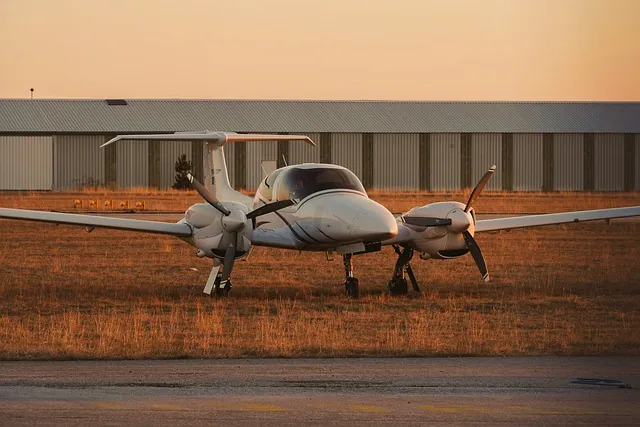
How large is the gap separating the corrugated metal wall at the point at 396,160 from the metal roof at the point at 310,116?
627 mm

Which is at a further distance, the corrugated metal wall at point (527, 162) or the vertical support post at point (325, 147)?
the vertical support post at point (325, 147)

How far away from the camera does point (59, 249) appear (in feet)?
131

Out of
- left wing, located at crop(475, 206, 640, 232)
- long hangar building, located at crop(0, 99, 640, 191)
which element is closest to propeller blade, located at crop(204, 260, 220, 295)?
left wing, located at crop(475, 206, 640, 232)

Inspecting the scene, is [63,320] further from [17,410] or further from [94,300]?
[17,410]

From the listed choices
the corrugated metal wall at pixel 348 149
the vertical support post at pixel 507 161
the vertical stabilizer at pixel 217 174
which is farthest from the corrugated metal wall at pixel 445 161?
the vertical stabilizer at pixel 217 174

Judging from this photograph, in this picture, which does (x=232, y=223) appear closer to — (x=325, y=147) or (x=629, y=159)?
(x=325, y=147)

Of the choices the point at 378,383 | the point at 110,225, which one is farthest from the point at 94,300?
the point at 378,383

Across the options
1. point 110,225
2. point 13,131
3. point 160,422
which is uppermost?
point 13,131

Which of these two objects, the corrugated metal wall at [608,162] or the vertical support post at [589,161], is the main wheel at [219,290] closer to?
the corrugated metal wall at [608,162]

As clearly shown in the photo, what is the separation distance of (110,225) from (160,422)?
1475 cm

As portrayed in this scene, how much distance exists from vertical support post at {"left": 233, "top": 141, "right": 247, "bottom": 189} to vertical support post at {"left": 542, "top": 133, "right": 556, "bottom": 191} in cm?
1898

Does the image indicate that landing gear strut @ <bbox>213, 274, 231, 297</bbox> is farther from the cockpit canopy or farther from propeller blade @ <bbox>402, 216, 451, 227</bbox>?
propeller blade @ <bbox>402, 216, 451, 227</bbox>

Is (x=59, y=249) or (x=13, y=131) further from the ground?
(x=13, y=131)

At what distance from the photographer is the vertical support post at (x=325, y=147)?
3280 inches
